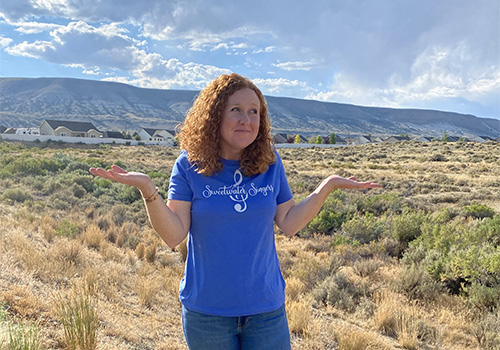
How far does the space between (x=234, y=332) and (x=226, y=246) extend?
42 centimetres

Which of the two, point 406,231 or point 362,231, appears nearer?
point 406,231

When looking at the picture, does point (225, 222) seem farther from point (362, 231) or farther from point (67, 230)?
point (362, 231)

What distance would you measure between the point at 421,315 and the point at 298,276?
6.42 feet

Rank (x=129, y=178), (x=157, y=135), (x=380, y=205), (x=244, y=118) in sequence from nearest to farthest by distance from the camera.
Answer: (x=129, y=178) < (x=244, y=118) < (x=380, y=205) < (x=157, y=135)

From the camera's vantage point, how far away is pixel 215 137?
200cm

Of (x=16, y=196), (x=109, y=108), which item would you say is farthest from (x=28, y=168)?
(x=109, y=108)

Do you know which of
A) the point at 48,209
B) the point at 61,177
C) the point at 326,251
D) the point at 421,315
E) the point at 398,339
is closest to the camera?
the point at 398,339

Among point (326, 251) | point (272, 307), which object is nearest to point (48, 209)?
point (326, 251)

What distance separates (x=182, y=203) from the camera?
186 centimetres

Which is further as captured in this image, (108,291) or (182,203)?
(108,291)

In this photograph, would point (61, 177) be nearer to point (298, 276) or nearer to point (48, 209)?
point (48, 209)

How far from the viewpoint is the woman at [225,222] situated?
1.80 meters

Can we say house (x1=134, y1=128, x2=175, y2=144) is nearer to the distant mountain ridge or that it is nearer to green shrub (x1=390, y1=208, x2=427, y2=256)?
the distant mountain ridge

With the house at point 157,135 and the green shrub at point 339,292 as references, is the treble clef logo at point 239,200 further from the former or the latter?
the house at point 157,135
